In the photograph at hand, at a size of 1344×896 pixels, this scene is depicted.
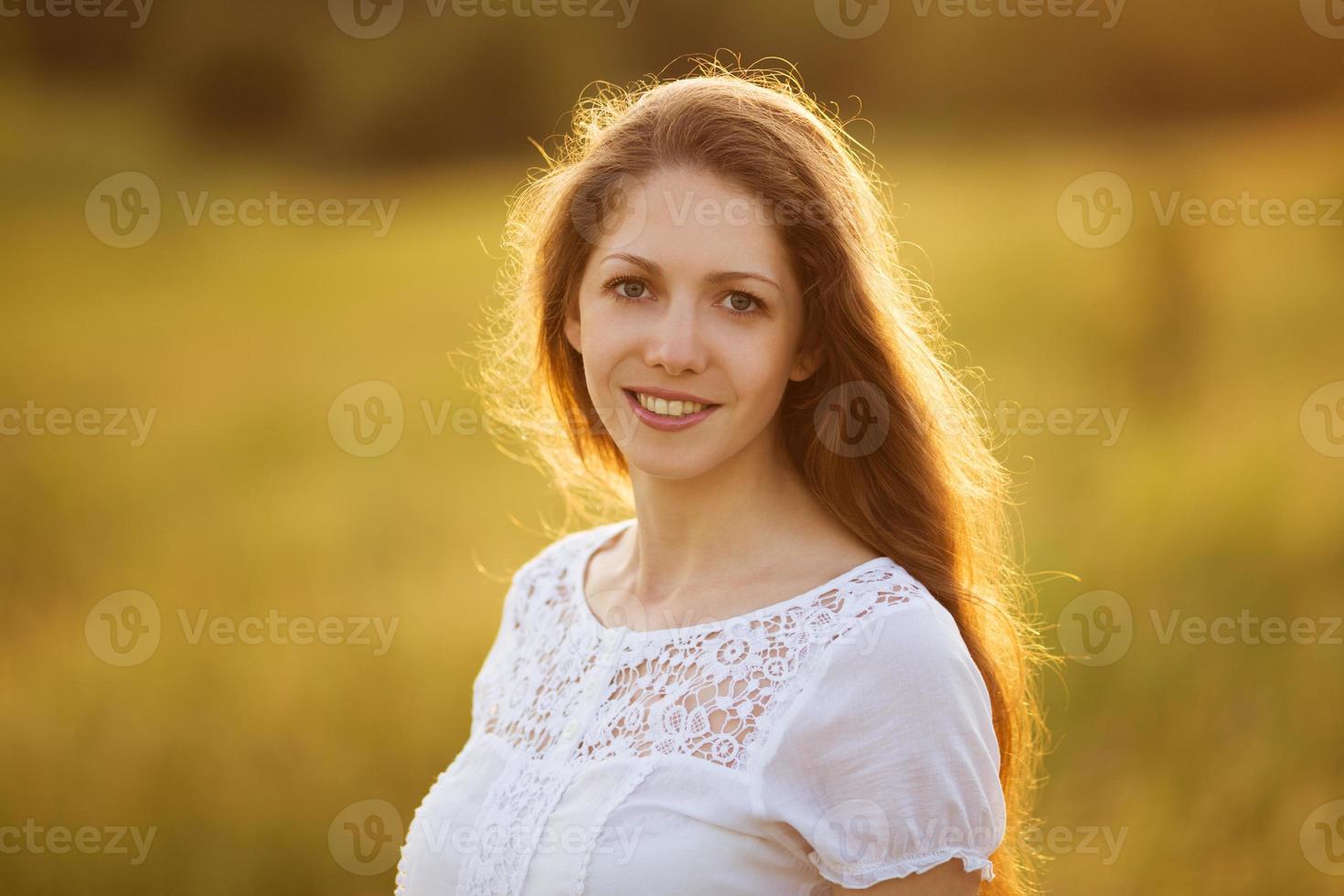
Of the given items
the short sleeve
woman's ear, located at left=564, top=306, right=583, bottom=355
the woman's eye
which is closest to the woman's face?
the woman's eye

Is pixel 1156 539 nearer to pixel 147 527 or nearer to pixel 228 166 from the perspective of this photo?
pixel 147 527

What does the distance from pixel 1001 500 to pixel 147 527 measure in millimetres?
3765

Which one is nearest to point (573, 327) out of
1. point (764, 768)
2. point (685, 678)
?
point (685, 678)

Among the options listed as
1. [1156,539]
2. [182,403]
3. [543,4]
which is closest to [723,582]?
[1156,539]

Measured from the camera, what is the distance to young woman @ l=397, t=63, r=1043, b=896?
151 centimetres

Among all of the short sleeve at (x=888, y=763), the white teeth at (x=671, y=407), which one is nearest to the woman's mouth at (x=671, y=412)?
the white teeth at (x=671, y=407)

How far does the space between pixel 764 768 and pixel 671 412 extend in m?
0.54

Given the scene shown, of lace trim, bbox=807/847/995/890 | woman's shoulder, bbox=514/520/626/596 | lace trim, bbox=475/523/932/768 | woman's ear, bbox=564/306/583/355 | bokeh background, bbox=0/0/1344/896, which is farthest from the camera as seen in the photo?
bokeh background, bbox=0/0/1344/896

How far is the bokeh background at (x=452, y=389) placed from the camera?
12.0 feet

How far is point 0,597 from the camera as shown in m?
4.29

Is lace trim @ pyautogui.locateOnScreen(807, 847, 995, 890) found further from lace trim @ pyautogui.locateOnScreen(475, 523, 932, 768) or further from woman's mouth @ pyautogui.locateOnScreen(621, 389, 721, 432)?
woman's mouth @ pyautogui.locateOnScreen(621, 389, 721, 432)

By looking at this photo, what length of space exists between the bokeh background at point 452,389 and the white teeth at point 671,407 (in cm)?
118

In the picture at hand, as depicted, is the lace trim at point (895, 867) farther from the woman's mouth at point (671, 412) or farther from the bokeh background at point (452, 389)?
the bokeh background at point (452, 389)

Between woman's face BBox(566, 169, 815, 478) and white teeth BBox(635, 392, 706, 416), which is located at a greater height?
woman's face BBox(566, 169, 815, 478)
